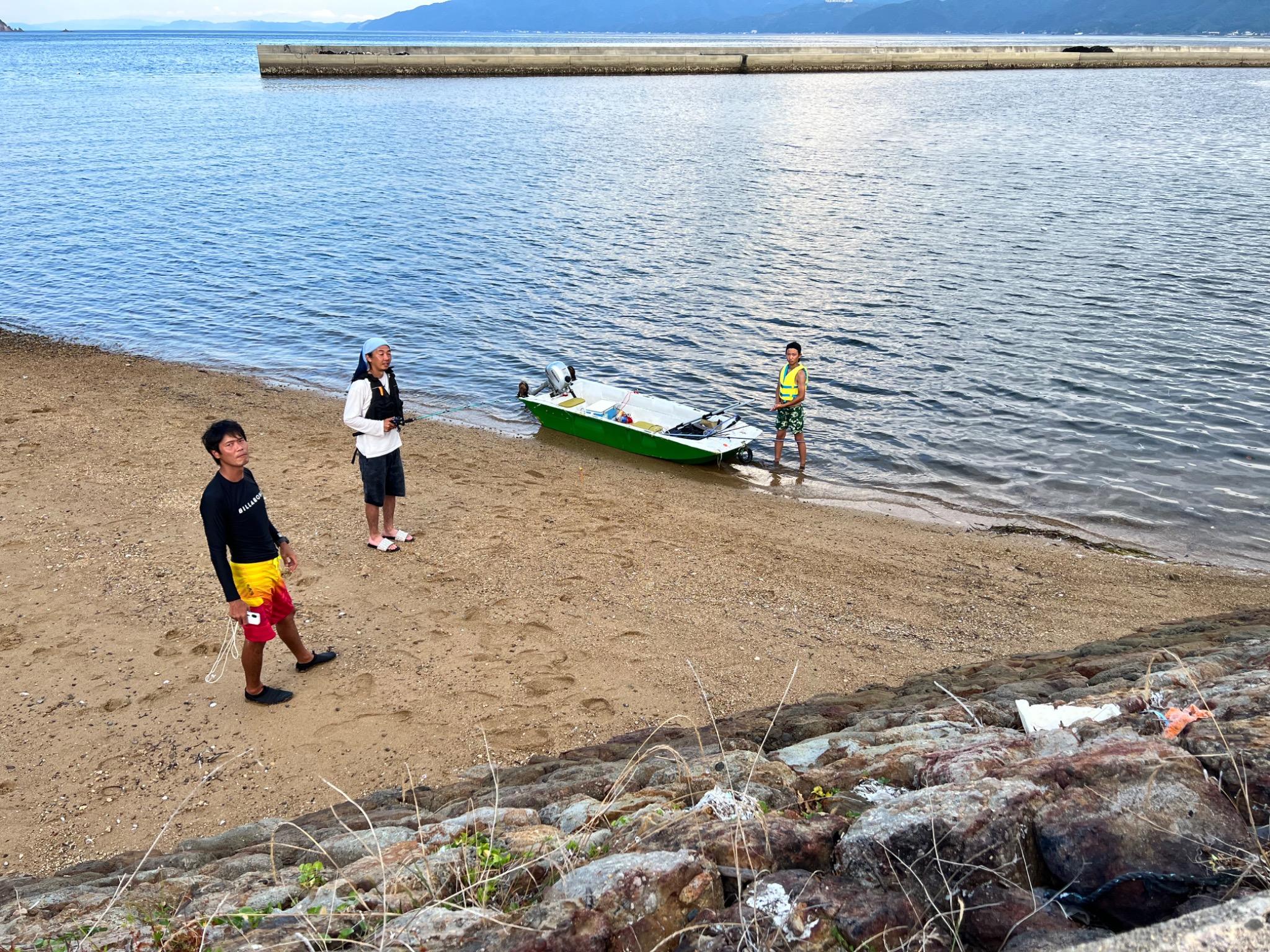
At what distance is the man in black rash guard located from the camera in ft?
18.5

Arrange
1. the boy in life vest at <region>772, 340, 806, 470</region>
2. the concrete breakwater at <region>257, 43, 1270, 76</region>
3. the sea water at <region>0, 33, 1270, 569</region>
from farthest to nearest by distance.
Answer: the concrete breakwater at <region>257, 43, 1270, 76</region>
the sea water at <region>0, 33, 1270, 569</region>
the boy in life vest at <region>772, 340, 806, 470</region>

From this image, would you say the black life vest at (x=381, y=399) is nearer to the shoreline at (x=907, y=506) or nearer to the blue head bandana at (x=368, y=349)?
the blue head bandana at (x=368, y=349)

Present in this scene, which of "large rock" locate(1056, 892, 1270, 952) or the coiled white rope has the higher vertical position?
"large rock" locate(1056, 892, 1270, 952)

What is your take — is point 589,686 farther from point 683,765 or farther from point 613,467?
point 613,467

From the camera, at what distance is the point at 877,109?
6431 centimetres

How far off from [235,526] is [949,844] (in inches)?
192

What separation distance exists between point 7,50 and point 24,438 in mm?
216080

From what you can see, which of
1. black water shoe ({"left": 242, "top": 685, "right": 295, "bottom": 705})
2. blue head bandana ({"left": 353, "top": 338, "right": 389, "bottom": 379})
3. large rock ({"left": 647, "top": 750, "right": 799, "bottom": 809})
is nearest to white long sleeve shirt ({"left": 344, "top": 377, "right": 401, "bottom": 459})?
blue head bandana ({"left": 353, "top": 338, "right": 389, "bottom": 379})

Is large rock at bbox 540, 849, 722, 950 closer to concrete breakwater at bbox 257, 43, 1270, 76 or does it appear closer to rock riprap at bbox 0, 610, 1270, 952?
rock riprap at bbox 0, 610, 1270, 952

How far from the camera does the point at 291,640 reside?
646 cm

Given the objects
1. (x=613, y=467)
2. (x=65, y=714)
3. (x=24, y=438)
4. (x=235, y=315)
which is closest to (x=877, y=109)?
(x=235, y=315)

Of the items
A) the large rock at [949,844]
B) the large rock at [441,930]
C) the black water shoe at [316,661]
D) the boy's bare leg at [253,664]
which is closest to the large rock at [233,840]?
the boy's bare leg at [253,664]

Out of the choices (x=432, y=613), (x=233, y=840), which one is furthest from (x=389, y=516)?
(x=233, y=840)

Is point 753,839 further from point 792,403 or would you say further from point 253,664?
point 792,403
